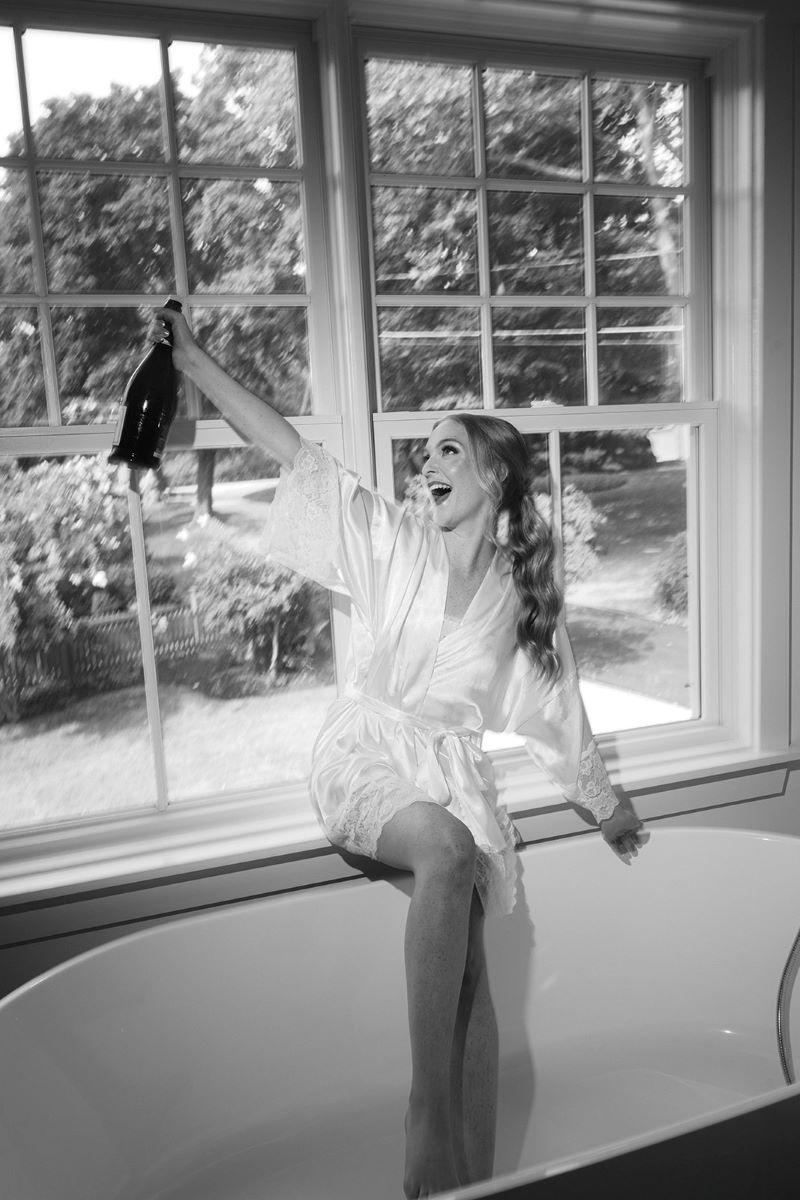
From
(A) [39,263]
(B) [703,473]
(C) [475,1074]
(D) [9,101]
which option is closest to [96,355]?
(A) [39,263]

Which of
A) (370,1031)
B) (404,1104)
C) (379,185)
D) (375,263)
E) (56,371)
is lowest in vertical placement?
(404,1104)

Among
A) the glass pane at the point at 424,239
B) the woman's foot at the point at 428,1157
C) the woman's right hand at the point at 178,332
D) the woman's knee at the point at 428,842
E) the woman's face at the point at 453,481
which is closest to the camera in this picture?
the woman's foot at the point at 428,1157

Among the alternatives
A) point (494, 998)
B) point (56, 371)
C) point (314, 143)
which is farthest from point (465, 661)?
point (314, 143)

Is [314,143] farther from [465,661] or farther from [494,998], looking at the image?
[494,998]

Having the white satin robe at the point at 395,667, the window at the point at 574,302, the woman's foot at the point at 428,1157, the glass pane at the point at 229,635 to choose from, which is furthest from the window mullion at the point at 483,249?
the woman's foot at the point at 428,1157

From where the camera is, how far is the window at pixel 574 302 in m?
2.08

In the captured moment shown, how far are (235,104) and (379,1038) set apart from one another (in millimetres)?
2022

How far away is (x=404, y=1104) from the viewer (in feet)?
5.96

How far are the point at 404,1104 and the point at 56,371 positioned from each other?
66.5 inches

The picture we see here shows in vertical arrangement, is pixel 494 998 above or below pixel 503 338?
below

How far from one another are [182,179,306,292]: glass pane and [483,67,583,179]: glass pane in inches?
20.5

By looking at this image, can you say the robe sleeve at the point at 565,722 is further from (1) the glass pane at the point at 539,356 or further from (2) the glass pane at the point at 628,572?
(1) the glass pane at the point at 539,356

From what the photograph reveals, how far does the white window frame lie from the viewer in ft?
6.29

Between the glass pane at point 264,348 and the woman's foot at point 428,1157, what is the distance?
1.45 metres
